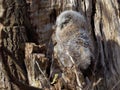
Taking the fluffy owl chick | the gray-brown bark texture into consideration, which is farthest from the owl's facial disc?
the gray-brown bark texture

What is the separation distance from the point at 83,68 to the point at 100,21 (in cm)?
54

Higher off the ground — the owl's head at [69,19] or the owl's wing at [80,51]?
the owl's head at [69,19]

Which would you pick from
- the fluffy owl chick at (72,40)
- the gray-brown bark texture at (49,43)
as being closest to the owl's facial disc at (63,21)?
the fluffy owl chick at (72,40)

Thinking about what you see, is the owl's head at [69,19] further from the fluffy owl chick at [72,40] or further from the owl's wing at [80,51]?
the owl's wing at [80,51]

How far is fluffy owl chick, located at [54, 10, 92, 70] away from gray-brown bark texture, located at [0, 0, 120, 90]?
0.07m

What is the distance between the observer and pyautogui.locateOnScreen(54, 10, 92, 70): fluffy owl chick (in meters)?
3.06

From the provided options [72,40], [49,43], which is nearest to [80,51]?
[72,40]

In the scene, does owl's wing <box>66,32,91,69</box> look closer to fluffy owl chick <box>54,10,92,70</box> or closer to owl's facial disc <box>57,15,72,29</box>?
fluffy owl chick <box>54,10,92,70</box>

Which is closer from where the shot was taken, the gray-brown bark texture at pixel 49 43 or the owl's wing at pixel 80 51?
the gray-brown bark texture at pixel 49 43

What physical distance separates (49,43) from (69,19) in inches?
10.4

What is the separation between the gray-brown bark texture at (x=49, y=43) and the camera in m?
2.64

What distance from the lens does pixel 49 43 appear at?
3.18 metres

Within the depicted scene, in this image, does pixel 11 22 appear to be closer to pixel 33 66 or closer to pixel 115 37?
pixel 33 66

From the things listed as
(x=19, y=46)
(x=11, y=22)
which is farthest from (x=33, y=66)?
(x=11, y=22)
